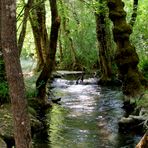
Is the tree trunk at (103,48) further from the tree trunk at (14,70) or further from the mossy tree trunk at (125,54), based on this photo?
the tree trunk at (14,70)

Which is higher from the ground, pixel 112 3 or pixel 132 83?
pixel 112 3

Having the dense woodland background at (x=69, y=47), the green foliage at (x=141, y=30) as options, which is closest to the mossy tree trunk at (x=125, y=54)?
the dense woodland background at (x=69, y=47)

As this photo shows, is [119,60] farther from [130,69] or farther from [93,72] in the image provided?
[93,72]

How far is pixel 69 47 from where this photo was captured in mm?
27781

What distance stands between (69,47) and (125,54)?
14.1 m

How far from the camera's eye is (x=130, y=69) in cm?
1391

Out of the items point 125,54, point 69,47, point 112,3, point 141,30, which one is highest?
point 112,3

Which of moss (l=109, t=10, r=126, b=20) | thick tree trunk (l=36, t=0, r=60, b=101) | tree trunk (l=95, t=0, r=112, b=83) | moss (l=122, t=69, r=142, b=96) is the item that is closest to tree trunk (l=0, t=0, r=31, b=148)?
thick tree trunk (l=36, t=0, r=60, b=101)

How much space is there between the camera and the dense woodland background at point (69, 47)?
4.48m

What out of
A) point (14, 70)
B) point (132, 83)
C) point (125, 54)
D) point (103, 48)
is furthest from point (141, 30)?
point (14, 70)

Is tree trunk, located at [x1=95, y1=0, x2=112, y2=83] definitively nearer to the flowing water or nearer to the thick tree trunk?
the flowing water

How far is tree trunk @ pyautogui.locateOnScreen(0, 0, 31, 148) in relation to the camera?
174 inches

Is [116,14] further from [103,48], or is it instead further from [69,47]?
[69,47]

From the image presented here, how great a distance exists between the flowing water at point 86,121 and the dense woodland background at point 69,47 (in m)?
0.94
